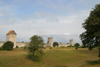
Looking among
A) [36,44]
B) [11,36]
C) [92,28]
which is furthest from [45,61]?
[11,36]

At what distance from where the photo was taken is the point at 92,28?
1759 centimetres

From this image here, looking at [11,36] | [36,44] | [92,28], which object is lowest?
[36,44]

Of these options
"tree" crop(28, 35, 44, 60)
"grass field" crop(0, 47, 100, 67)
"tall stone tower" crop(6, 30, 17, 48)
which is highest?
"tall stone tower" crop(6, 30, 17, 48)

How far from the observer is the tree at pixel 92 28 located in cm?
1659

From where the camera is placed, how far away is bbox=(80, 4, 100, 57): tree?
16592 mm

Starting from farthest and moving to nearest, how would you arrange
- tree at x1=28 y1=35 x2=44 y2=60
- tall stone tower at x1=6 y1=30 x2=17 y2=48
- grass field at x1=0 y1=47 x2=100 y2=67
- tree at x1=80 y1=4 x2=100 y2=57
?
tall stone tower at x1=6 y1=30 x2=17 y2=48, tree at x1=28 y1=35 x2=44 y2=60, grass field at x1=0 y1=47 x2=100 y2=67, tree at x1=80 y1=4 x2=100 y2=57

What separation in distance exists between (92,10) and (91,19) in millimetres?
2231

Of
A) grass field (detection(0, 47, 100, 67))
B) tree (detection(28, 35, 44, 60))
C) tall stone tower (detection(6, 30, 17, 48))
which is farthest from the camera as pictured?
tall stone tower (detection(6, 30, 17, 48))

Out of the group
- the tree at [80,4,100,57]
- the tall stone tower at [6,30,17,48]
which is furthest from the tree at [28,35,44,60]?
the tall stone tower at [6,30,17,48]

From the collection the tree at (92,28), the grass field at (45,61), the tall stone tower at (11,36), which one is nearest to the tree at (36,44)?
the grass field at (45,61)

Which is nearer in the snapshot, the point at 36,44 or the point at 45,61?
the point at 36,44

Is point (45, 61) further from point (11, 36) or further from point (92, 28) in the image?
point (11, 36)

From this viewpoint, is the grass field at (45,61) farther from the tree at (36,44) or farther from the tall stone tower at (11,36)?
the tall stone tower at (11,36)

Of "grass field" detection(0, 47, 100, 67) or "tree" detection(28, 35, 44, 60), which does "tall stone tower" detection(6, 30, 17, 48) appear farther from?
"tree" detection(28, 35, 44, 60)
